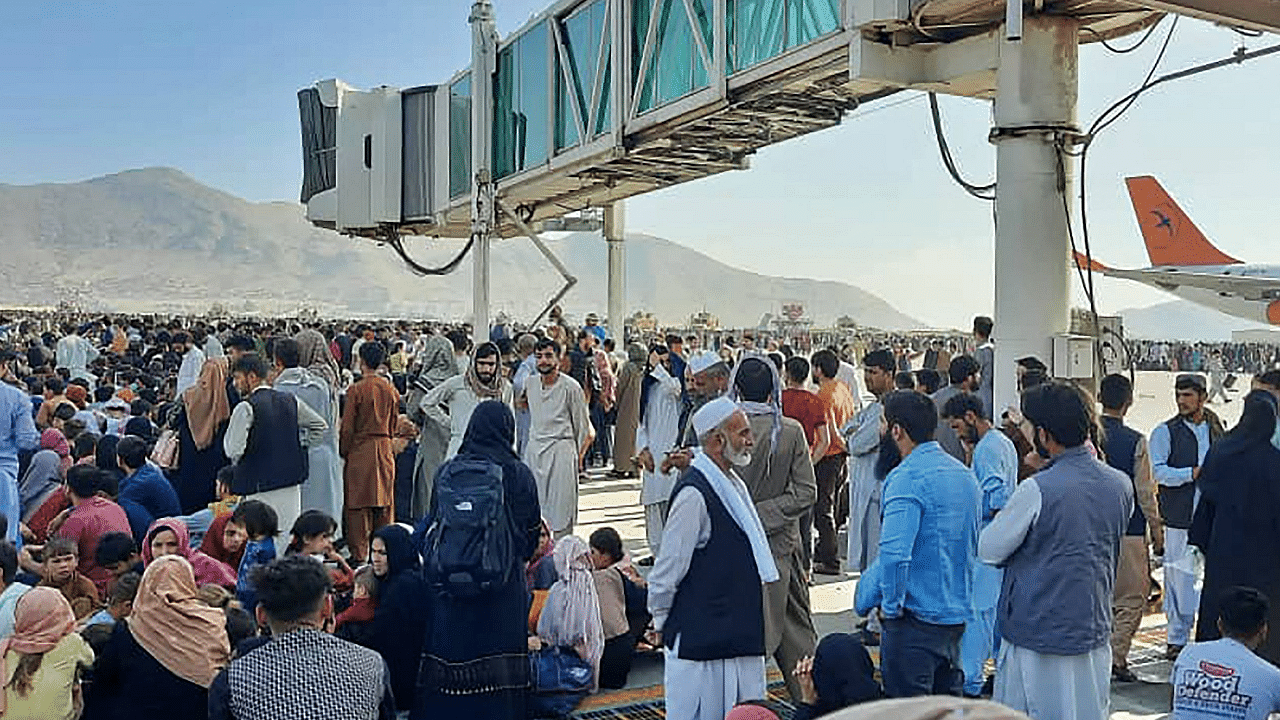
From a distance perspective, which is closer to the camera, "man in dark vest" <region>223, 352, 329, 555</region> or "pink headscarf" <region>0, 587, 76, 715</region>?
"pink headscarf" <region>0, 587, 76, 715</region>

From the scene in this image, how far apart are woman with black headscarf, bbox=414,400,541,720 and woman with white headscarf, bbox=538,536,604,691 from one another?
83cm

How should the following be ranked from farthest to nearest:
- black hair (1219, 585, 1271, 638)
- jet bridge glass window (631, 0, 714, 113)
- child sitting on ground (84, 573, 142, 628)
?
jet bridge glass window (631, 0, 714, 113) < child sitting on ground (84, 573, 142, 628) < black hair (1219, 585, 1271, 638)

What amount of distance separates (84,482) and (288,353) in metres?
2.00

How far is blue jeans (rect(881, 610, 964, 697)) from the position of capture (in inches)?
167

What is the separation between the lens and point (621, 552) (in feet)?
21.5

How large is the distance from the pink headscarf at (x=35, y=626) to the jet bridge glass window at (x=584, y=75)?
773cm

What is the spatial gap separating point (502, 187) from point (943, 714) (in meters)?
13.5

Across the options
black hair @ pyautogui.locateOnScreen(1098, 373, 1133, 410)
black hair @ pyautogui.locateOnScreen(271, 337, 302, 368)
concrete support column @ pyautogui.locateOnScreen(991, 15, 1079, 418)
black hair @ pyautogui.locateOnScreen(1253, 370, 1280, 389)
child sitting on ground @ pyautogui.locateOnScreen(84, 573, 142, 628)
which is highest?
concrete support column @ pyautogui.locateOnScreen(991, 15, 1079, 418)

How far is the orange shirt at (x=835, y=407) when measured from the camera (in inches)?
343

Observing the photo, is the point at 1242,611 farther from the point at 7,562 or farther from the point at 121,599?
the point at 7,562

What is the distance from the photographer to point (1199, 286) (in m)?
39.9

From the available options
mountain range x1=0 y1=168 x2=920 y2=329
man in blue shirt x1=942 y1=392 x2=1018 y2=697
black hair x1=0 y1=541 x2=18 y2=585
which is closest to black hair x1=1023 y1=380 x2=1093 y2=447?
man in blue shirt x1=942 y1=392 x2=1018 y2=697

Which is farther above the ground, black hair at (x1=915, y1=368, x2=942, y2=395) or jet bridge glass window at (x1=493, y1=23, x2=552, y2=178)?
Result: jet bridge glass window at (x1=493, y1=23, x2=552, y2=178)

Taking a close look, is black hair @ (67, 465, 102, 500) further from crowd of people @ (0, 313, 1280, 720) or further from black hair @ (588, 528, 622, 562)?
black hair @ (588, 528, 622, 562)
